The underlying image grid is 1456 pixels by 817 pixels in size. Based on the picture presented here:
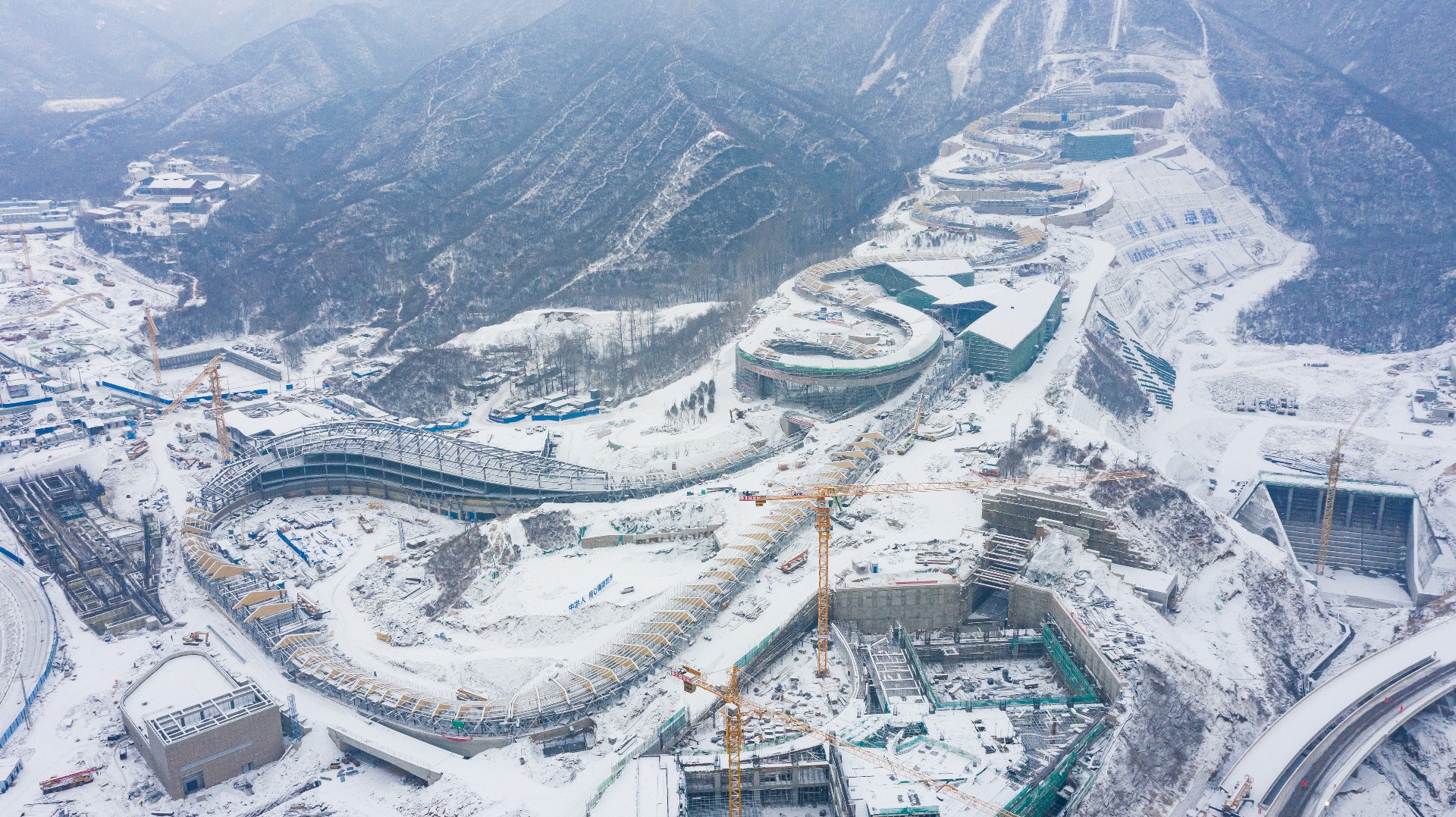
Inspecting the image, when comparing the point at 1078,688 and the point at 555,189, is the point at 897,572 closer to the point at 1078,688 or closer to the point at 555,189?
the point at 1078,688

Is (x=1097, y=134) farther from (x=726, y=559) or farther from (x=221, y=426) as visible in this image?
(x=221, y=426)

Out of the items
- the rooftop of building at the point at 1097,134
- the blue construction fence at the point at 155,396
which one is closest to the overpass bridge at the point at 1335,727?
the blue construction fence at the point at 155,396

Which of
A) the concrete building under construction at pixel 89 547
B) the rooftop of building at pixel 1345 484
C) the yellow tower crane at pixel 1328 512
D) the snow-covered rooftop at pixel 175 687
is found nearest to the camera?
the snow-covered rooftop at pixel 175 687

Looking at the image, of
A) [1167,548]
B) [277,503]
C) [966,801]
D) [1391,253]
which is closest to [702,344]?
[277,503]

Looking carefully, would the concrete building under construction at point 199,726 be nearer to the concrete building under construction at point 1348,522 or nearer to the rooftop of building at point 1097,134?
the concrete building under construction at point 1348,522

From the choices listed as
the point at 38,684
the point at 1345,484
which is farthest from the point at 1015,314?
the point at 38,684

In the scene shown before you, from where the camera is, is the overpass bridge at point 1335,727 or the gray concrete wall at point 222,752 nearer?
the gray concrete wall at point 222,752
